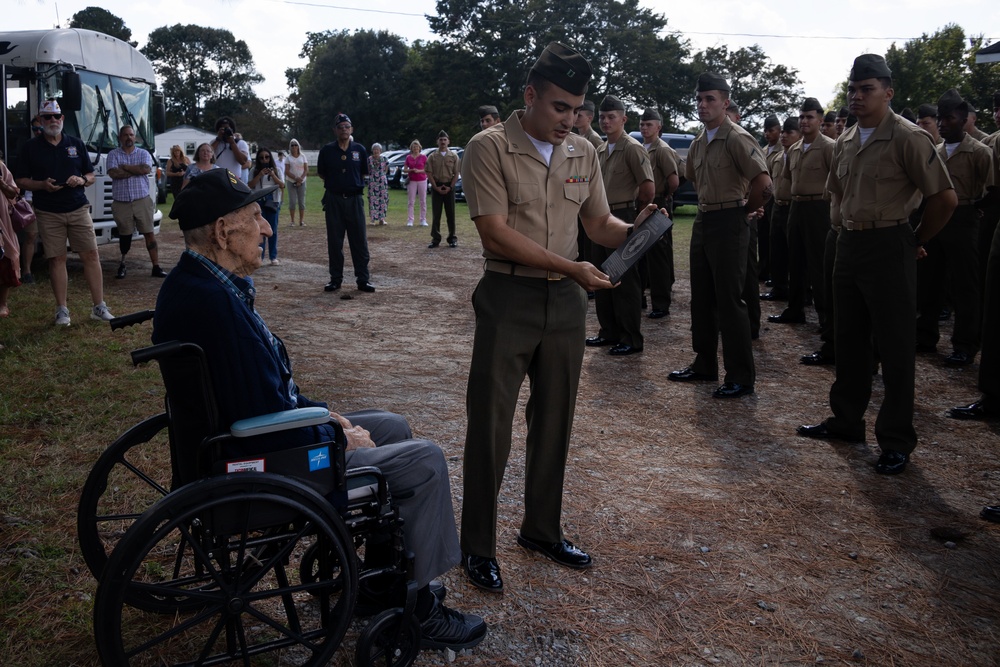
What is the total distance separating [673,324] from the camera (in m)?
9.31

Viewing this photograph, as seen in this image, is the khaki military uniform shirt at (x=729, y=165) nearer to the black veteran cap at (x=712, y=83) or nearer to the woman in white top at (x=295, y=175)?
the black veteran cap at (x=712, y=83)

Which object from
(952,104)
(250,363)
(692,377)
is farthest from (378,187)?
(250,363)

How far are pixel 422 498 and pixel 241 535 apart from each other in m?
0.62

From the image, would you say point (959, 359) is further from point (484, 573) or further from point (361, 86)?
point (361, 86)

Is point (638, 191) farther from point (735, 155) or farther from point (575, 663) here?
point (575, 663)

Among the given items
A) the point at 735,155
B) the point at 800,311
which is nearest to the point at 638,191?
the point at 735,155

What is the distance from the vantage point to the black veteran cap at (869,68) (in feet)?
16.0

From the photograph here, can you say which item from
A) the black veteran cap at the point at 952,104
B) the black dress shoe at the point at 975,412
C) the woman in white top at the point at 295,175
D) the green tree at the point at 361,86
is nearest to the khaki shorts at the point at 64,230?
the black dress shoe at the point at 975,412

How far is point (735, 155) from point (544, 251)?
142 inches

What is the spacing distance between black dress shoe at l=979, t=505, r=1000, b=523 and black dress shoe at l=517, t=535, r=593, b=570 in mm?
2107

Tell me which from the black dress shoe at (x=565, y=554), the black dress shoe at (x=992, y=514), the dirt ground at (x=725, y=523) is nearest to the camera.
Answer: the dirt ground at (x=725, y=523)

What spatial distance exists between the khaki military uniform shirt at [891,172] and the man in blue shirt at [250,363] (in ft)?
11.1

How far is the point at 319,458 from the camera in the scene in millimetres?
2729

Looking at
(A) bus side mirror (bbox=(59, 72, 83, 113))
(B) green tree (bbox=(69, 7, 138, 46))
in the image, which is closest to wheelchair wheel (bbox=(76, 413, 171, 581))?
(A) bus side mirror (bbox=(59, 72, 83, 113))
